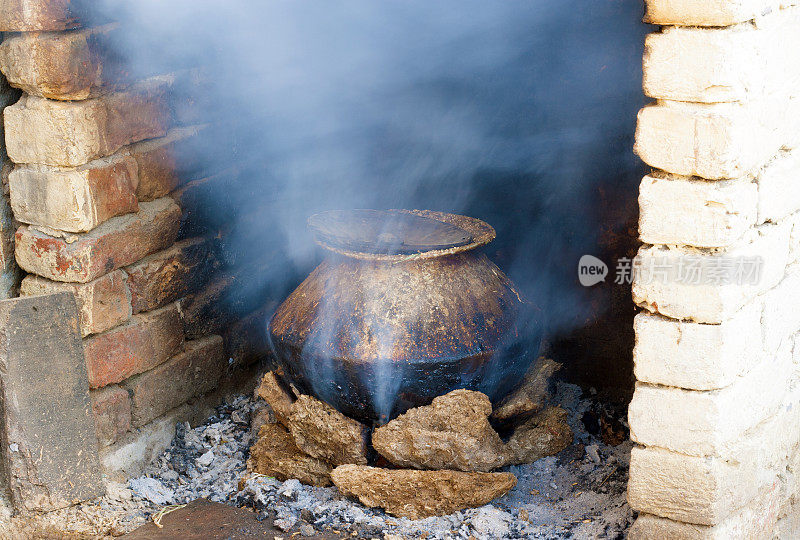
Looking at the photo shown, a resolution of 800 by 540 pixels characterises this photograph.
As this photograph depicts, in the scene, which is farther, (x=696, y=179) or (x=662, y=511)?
(x=662, y=511)

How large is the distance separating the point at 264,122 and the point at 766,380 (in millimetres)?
2394

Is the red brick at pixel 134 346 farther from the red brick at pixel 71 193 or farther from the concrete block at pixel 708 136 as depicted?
the concrete block at pixel 708 136

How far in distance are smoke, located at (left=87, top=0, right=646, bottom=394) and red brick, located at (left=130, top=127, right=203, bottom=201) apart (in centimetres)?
13

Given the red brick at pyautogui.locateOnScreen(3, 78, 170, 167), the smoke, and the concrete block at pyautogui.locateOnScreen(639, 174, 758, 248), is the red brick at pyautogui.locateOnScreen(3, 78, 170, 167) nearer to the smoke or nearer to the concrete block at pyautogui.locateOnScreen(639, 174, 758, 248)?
the smoke

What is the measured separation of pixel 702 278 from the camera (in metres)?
2.35

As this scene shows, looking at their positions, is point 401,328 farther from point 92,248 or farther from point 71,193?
point 71,193

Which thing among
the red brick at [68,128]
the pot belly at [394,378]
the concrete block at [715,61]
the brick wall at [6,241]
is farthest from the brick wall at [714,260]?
the brick wall at [6,241]

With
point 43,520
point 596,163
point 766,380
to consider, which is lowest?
point 43,520

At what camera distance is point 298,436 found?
3.21m

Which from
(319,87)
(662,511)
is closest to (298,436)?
(662,511)

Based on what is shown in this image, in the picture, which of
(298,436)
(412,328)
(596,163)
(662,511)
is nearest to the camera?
(662,511)

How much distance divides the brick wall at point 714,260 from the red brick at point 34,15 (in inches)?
74.5

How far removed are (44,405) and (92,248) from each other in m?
0.57

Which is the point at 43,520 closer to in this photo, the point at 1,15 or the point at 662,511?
the point at 1,15
